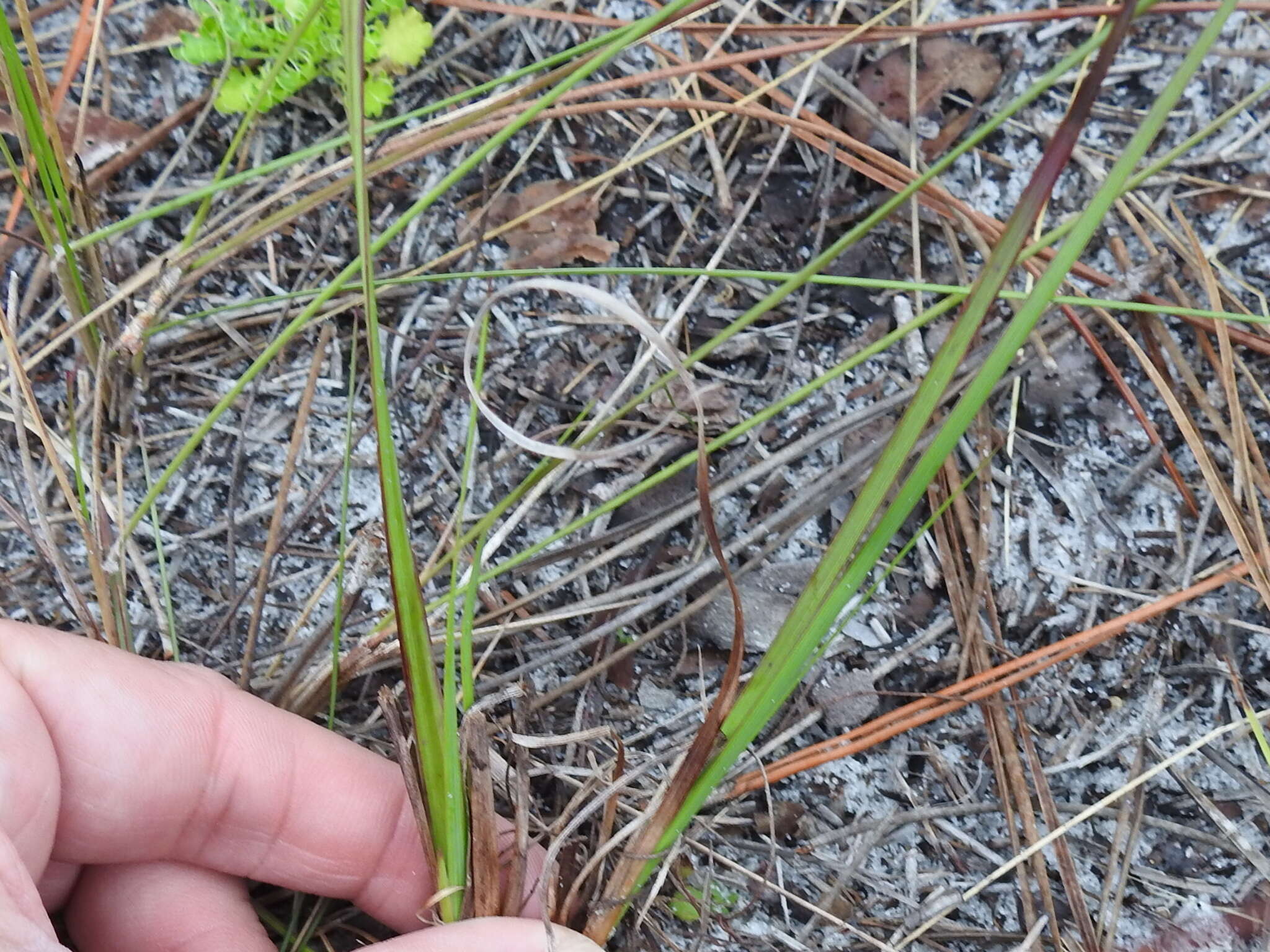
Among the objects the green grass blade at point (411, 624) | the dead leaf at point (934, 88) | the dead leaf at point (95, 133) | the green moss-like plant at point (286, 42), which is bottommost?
the green grass blade at point (411, 624)

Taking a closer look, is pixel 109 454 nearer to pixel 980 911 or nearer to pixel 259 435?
pixel 259 435

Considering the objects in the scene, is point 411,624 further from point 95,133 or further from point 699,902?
point 95,133

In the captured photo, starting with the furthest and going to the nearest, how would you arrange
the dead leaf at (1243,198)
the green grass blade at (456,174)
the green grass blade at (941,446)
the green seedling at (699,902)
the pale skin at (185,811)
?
1. the dead leaf at (1243,198)
2. the green seedling at (699,902)
3. the pale skin at (185,811)
4. the green grass blade at (456,174)
5. the green grass blade at (941,446)

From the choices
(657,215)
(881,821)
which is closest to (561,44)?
(657,215)

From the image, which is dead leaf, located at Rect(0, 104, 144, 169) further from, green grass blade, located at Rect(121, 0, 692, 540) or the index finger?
the index finger

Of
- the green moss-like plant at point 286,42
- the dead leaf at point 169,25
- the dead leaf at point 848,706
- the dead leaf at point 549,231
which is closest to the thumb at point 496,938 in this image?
the dead leaf at point 848,706

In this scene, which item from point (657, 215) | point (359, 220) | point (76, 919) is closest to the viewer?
point (359, 220)

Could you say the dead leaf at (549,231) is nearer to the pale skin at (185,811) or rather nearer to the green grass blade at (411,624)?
the green grass blade at (411,624)
